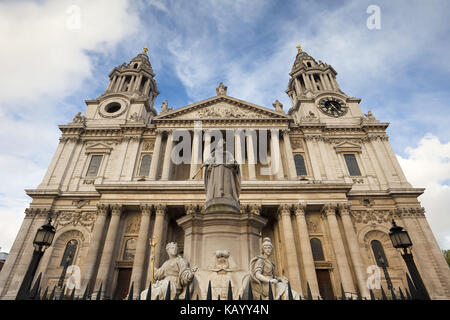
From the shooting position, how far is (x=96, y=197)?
896 inches

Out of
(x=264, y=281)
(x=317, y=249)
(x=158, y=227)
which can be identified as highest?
(x=158, y=227)

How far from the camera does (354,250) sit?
18.2 metres

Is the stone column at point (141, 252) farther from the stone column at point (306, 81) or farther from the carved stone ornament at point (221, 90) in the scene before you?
the stone column at point (306, 81)

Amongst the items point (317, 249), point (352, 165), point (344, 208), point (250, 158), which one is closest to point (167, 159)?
point (250, 158)

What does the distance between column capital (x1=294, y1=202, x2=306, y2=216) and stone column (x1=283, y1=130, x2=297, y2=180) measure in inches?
138

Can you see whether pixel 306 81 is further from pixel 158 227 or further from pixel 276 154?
pixel 158 227

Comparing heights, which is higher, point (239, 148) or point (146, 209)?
point (239, 148)

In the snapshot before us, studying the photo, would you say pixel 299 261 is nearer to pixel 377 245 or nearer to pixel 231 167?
pixel 377 245

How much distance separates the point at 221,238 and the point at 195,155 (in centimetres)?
1834

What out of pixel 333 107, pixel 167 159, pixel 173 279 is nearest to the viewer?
pixel 173 279

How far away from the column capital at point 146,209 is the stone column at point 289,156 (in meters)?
12.4

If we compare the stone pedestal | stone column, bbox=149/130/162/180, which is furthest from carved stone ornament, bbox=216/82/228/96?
the stone pedestal

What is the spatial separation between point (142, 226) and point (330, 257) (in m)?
14.4
